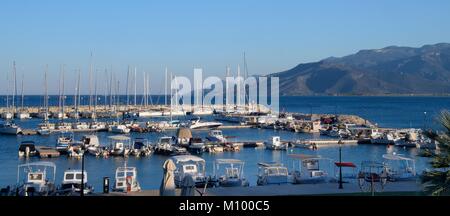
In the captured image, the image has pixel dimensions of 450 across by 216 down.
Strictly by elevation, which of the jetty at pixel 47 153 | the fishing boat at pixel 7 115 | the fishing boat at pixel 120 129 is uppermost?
the fishing boat at pixel 7 115

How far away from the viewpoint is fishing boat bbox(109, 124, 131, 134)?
53.2 metres

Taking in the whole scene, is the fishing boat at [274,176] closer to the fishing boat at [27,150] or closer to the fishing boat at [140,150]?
the fishing boat at [140,150]

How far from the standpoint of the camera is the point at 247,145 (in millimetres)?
42281

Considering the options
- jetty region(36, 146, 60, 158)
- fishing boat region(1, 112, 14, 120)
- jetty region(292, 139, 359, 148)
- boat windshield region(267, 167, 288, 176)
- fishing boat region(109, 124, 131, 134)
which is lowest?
jetty region(36, 146, 60, 158)

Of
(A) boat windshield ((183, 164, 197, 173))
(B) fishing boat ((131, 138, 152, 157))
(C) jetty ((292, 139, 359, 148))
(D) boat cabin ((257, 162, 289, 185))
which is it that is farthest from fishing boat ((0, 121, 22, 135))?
(D) boat cabin ((257, 162, 289, 185))

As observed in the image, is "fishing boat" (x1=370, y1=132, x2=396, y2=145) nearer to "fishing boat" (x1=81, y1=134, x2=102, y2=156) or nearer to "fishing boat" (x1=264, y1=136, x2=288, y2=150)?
"fishing boat" (x1=264, y1=136, x2=288, y2=150)

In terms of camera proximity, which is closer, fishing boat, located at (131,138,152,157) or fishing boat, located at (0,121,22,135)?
fishing boat, located at (131,138,152,157)

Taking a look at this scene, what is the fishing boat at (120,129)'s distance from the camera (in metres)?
53.2

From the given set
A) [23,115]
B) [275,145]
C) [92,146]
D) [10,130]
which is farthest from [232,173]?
[23,115]

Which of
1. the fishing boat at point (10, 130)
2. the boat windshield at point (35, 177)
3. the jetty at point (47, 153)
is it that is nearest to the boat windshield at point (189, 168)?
the boat windshield at point (35, 177)
